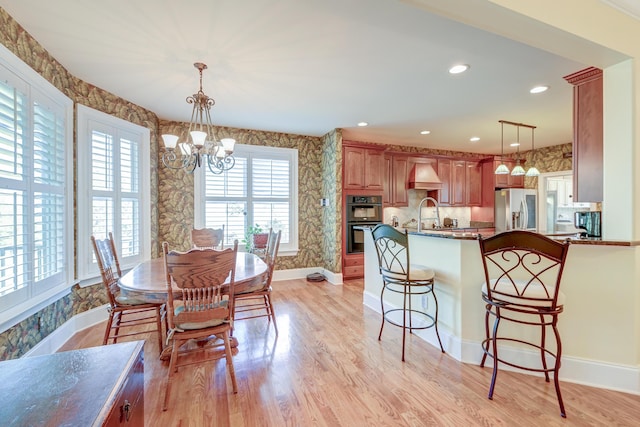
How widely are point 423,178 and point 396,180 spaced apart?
0.55m

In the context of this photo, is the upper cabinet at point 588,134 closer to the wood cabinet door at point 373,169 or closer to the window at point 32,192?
the wood cabinet door at point 373,169

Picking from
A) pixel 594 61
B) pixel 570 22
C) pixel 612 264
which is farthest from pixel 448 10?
pixel 612 264

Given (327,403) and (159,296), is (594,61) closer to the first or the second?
(327,403)

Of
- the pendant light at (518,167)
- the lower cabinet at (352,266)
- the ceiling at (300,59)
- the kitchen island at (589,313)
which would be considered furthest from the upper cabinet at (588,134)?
the lower cabinet at (352,266)

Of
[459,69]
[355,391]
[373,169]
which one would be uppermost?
[459,69]

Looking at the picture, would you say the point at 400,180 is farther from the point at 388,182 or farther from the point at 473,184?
the point at 473,184

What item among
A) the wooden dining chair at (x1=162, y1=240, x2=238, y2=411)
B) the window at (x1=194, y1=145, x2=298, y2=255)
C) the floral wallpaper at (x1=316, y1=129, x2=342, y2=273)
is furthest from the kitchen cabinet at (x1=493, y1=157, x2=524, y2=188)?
the wooden dining chair at (x1=162, y1=240, x2=238, y2=411)

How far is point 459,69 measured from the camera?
2.60 meters

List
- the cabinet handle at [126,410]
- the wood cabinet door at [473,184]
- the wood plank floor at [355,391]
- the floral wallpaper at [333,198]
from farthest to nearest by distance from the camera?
the wood cabinet door at [473,184] < the floral wallpaper at [333,198] < the wood plank floor at [355,391] < the cabinet handle at [126,410]

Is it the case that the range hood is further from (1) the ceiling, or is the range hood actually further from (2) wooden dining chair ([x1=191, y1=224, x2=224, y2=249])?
(2) wooden dining chair ([x1=191, y1=224, x2=224, y2=249])

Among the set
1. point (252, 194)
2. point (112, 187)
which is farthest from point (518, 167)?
point (112, 187)

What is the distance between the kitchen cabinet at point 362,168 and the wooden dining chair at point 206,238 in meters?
2.29

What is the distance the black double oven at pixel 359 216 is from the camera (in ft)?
15.9

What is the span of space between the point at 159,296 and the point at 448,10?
2.48m
